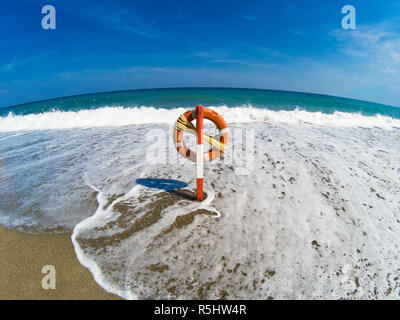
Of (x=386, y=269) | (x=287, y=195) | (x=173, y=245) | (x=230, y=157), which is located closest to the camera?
(x=386, y=269)

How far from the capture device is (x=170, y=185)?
12.3 ft

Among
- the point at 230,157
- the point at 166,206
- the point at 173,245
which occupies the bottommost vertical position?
the point at 173,245

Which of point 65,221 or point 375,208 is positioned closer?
point 65,221

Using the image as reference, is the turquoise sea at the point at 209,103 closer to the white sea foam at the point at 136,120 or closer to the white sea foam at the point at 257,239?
the white sea foam at the point at 136,120

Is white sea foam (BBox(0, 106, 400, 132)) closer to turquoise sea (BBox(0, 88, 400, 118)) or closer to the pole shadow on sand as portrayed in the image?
turquoise sea (BBox(0, 88, 400, 118))

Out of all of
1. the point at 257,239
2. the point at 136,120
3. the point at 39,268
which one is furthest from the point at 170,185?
the point at 136,120

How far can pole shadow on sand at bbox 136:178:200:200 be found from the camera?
3.45 m

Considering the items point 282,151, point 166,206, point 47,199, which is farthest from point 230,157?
point 47,199

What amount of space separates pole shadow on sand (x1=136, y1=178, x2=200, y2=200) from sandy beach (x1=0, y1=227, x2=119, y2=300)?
1546 millimetres

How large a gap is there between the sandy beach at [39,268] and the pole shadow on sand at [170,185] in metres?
1.55

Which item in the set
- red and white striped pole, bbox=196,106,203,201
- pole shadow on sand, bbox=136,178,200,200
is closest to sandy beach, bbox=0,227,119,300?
pole shadow on sand, bbox=136,178,200,200
